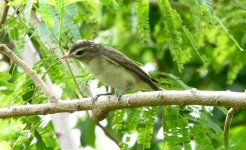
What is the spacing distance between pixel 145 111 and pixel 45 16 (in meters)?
1.04

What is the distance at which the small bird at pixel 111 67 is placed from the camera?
504 centimetres

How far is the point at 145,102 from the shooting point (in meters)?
3.69

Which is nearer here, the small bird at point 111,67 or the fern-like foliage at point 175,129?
the fern-like foliage at point 175,129

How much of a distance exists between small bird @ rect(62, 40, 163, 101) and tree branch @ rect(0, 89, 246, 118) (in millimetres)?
913

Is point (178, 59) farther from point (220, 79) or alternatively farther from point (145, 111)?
point (220, 79)

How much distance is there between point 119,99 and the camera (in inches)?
154

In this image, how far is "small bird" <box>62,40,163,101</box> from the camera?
5043 mm

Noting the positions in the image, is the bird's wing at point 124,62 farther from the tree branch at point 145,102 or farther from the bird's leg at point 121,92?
the tree branch at point 145,102

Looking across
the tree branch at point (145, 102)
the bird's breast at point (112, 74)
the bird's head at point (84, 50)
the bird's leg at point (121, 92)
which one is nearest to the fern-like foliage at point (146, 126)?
the bird's leg at point (121, 92)

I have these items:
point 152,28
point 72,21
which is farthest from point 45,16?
point 152,28

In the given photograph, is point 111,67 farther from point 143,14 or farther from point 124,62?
point 143,14

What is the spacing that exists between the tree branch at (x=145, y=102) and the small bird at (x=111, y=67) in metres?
0.91


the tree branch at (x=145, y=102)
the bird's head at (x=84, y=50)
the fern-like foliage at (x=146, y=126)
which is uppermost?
the tree branch at (x=145, y=102)

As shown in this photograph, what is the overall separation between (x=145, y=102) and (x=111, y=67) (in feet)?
5.15
